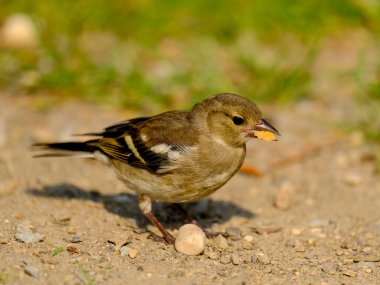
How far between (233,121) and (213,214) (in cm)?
120

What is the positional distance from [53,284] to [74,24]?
18.3 feet

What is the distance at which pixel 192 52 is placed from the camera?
27.2 ft

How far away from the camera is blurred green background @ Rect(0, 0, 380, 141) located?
26.5ft

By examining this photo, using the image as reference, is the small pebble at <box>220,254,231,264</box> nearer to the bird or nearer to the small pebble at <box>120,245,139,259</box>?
the bird

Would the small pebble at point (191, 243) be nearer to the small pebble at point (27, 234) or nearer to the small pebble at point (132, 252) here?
the small pebble at point (132, 252)

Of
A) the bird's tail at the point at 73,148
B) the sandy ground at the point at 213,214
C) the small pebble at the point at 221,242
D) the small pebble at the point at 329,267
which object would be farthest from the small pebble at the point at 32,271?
the small pebble at the point at 329,267

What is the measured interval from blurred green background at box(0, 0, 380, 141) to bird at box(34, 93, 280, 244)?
91.2 inches

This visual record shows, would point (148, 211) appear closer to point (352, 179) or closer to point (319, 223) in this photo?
point (319, 223)

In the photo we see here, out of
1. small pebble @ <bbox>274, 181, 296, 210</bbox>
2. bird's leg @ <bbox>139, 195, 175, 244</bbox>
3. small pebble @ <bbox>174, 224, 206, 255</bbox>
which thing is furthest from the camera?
small pebble @ <bbox>274, 181, 296, 210</bbox>

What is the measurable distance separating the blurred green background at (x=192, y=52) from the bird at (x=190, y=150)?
2.32 metres

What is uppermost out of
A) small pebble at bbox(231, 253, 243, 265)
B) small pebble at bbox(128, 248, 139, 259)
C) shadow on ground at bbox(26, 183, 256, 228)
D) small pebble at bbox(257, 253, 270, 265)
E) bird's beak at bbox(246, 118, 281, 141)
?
bird's beak at bbox(246, 118, 281, 141)

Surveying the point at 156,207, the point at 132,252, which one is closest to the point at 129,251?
the point at 132,252

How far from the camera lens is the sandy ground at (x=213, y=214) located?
186 inches

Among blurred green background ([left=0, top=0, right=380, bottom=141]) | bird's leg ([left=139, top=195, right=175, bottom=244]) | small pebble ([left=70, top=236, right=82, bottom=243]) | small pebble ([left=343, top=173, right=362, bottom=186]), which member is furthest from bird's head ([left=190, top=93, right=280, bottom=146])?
blurred green background ([left=0, top=0, right=380, bottom=141])
